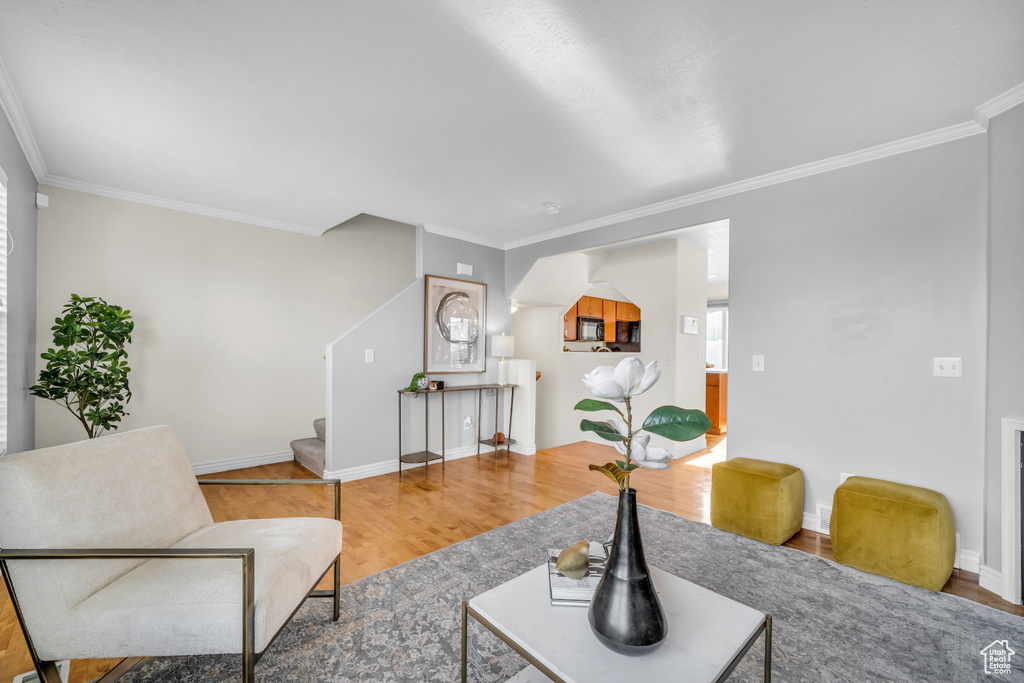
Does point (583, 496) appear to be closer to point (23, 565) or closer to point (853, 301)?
point (853, 301)

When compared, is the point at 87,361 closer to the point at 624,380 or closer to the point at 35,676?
A: the point at 35,676

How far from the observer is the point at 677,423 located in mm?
1096

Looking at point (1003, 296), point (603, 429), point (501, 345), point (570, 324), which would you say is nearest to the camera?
point (603, 429)

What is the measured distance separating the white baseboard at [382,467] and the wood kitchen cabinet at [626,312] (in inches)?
124

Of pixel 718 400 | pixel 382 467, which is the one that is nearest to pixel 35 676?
pixel 382 467

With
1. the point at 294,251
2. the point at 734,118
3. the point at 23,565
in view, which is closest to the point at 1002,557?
the point at 734,118

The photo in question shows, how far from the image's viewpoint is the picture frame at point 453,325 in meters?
4.47

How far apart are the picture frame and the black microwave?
6.14 ft

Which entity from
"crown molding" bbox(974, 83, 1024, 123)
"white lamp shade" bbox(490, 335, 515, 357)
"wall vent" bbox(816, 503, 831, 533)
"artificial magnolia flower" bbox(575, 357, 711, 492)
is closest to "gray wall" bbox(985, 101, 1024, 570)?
"crown molding" bbox(974, 83, 1024, 123)

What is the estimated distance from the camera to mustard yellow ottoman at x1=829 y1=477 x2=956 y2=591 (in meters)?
2.15

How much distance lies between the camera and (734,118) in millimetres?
2301

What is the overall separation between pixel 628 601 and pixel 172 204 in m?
4.55

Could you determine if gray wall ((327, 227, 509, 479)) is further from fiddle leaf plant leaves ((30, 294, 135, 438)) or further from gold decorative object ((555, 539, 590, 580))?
gold decorative object ((555, 539, 590, 580))

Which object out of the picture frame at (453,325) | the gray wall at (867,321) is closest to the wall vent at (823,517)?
the gray wall at (867,321)
